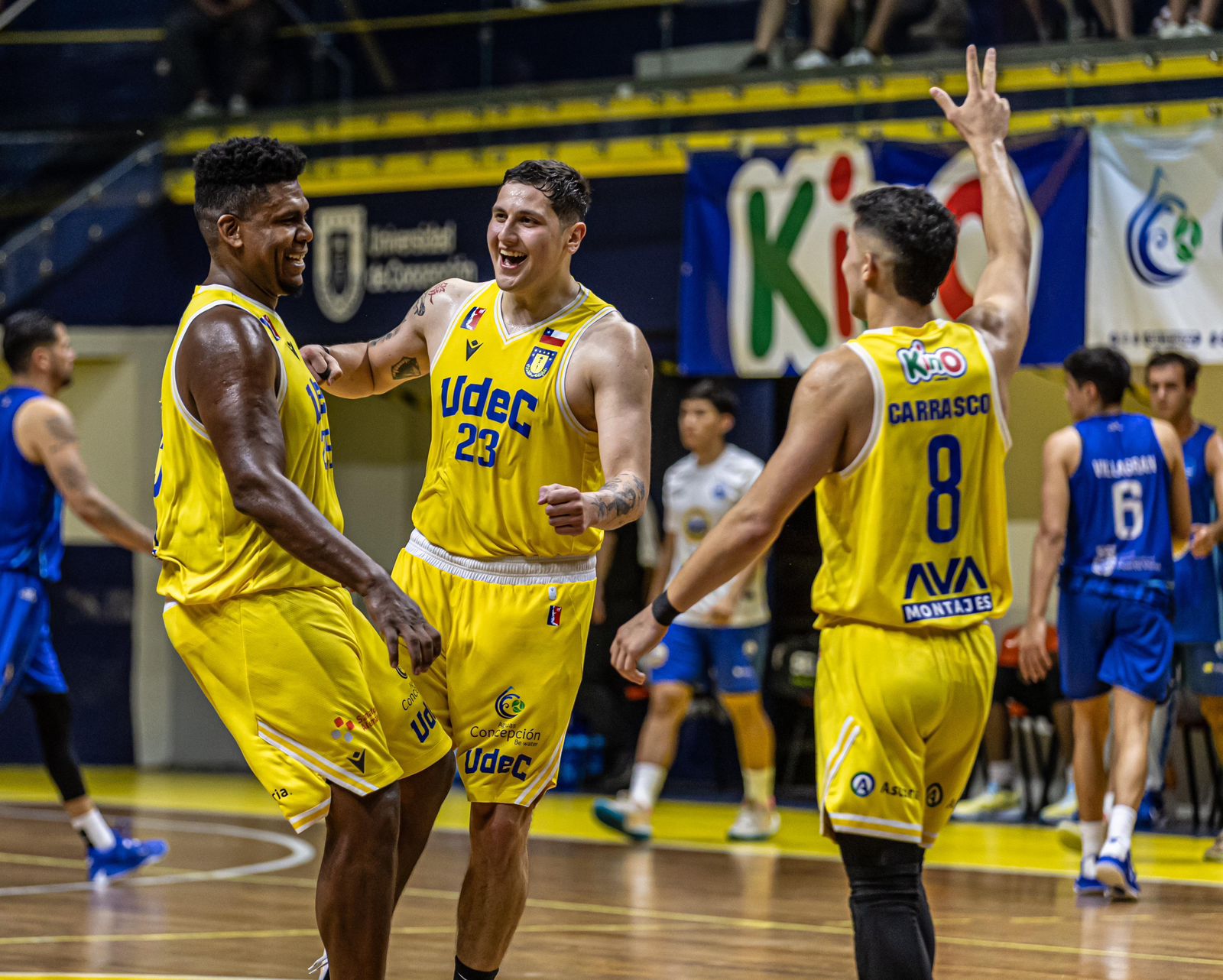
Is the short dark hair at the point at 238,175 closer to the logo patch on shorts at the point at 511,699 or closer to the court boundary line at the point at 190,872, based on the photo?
the logo patch on shorts at the point at 511,699

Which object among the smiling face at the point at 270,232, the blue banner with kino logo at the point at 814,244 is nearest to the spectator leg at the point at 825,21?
the blue banner with kino logo at the point at 814,244

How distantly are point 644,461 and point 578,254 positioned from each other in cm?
687

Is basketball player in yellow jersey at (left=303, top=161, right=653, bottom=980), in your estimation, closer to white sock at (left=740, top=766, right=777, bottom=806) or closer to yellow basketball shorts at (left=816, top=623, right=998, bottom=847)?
yellow basketball shorts at (left=816, top=623, right=998, bottom=847)

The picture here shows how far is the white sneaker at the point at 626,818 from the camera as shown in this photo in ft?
29.6

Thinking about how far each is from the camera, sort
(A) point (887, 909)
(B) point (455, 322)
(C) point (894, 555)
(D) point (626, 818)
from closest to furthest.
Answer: (A) point (887, 909), (C) point (894, 555), (B) point (455, 322), (D) point (626, 818)

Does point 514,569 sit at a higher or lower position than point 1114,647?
higher

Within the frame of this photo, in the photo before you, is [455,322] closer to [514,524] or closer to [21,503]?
[514,524]

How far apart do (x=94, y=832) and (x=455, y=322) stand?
375 centimetres

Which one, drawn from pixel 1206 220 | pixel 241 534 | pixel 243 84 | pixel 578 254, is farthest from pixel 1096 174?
pixel 241 534

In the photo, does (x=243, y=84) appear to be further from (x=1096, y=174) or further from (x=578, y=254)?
(x=1096, y=174)

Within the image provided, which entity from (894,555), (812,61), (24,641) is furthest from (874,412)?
(812,61)

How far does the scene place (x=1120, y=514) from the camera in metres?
7.77

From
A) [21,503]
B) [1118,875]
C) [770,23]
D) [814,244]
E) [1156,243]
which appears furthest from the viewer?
[770,23]

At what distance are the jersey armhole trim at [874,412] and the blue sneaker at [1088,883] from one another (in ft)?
13.6
